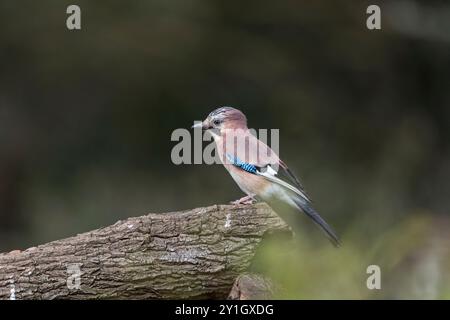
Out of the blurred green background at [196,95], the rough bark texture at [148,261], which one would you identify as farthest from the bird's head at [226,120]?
the blurred green background at [196,95]

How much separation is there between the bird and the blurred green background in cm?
499

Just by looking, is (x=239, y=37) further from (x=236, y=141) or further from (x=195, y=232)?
(x=195, y=232)

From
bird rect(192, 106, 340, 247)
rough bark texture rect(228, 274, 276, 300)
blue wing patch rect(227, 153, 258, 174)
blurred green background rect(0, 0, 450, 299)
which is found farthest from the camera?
blurred green background rect(0, 0, 450, 299)

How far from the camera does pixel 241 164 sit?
728 cm

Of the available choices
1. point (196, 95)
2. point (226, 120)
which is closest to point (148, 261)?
point (226, 120)

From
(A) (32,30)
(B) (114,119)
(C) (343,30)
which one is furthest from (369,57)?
(A) (32,30)

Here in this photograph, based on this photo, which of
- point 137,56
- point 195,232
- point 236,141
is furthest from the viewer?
point 137,56

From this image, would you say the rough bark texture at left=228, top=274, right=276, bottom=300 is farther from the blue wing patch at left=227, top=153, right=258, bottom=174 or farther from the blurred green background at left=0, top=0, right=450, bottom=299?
the blurred green background at left=0, top=0, right=450, bottom=299

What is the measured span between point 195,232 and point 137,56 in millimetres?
7695

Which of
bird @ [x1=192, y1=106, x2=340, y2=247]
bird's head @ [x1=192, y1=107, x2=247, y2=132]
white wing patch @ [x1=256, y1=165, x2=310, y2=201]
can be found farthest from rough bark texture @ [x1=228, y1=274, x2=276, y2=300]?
bird's head @ [x1=192, y1=107, x2=247, y2=132]

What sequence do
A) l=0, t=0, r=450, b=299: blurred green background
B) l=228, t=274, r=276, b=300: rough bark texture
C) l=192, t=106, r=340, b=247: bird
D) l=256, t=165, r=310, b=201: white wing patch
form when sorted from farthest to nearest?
l=0, t=0, r=450, b=299: blurred green background, l=192, t=106, r=340, b=247: bird, l=256, t=165, r=310, b=201: white wing patch, l=228, t=274, r=276, b=300: rough bark texture

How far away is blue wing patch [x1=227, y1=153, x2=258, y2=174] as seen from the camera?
283 inches

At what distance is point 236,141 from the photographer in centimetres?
742

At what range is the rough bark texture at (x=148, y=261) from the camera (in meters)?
5.89
